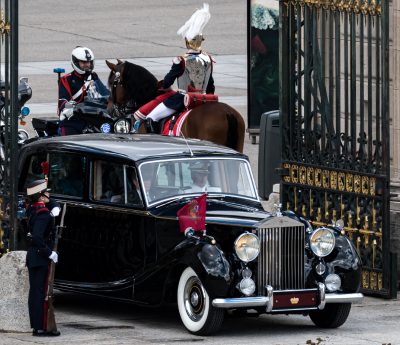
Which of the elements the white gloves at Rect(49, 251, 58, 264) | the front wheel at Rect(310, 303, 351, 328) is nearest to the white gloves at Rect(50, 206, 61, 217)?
the white gloves at Rect(49, 251, 58, 264)

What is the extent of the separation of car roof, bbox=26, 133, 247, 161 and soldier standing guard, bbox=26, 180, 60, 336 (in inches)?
53.4

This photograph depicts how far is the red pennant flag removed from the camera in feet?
51.0

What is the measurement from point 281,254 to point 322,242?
17.5 inches

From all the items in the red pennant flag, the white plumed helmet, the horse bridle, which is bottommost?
the red pennant flag

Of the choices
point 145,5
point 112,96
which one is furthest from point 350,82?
point 145,5

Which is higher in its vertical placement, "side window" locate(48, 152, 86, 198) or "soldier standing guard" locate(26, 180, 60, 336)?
"side window" locate(48, 152, 86, 198)

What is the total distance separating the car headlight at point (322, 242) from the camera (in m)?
15.9

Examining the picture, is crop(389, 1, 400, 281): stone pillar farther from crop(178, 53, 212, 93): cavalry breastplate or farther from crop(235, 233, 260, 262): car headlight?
crop(178, 53, 212, 93): cavalry breastplate

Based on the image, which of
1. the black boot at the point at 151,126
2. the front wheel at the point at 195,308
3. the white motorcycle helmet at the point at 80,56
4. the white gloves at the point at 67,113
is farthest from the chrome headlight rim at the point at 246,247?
the white motorcycle helmet at the point at 80,56

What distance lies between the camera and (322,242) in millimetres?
15938

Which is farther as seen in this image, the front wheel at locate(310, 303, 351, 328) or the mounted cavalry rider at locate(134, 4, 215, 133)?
the mounted cavalry rider at locate(134, 4, 215, 133)

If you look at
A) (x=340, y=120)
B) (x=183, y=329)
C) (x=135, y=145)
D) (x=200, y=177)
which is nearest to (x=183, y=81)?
(x=340, y=120)

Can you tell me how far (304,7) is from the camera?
18.6 metres

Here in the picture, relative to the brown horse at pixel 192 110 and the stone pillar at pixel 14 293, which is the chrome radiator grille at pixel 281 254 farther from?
the brown horse at pixel 192 110
